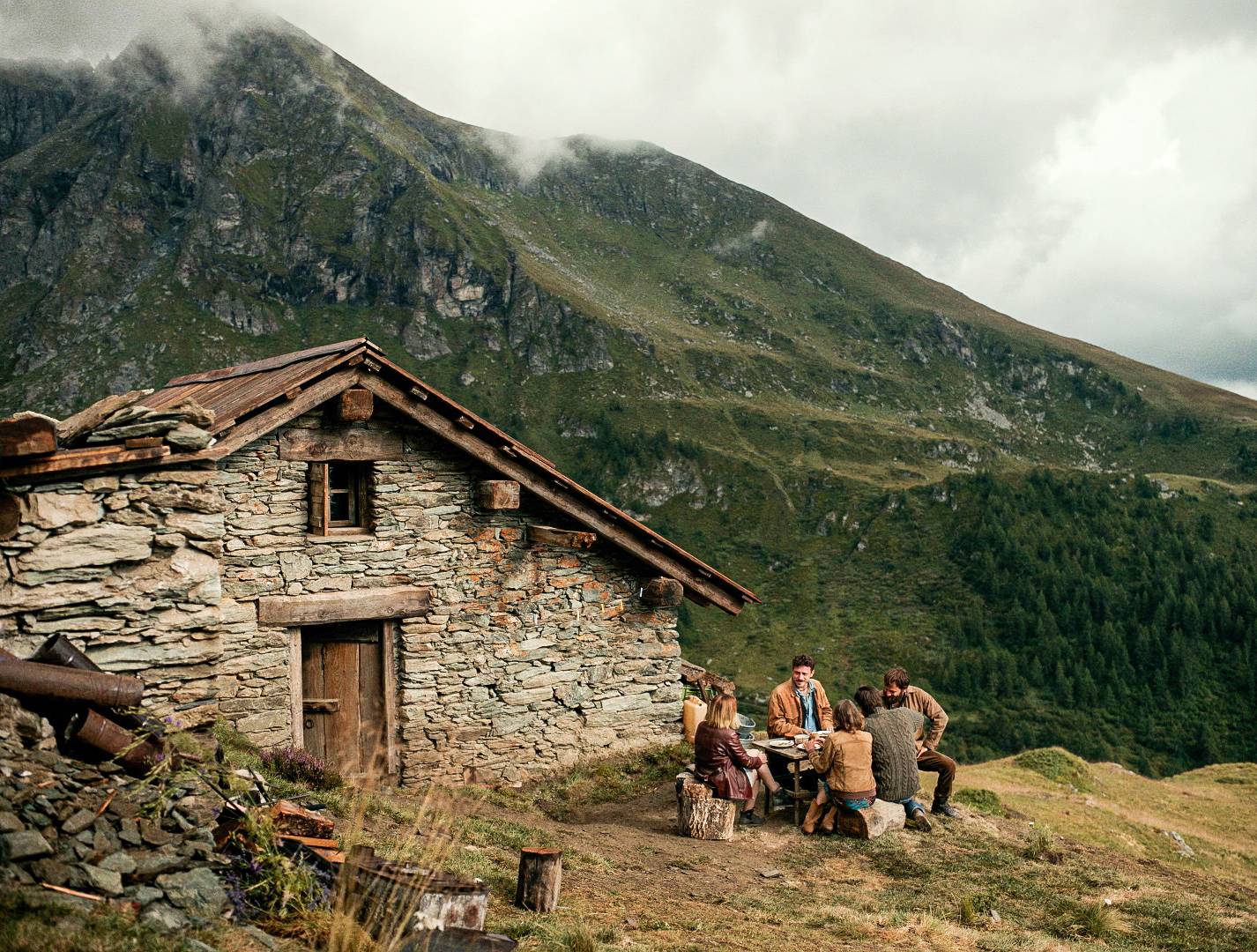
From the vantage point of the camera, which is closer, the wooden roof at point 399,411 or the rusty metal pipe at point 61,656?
the rusty metal pipe at point 61,656

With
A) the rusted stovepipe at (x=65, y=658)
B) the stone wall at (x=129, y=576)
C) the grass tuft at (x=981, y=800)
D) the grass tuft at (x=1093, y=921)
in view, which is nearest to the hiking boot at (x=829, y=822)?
the grass tuft at (x=1093, y=921)

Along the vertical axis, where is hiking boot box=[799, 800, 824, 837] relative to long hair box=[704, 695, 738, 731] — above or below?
below

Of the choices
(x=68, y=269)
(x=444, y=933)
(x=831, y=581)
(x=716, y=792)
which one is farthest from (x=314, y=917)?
(x=68, y=269)

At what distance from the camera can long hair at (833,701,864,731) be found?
9266 millimetres

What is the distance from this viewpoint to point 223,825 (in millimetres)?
5172

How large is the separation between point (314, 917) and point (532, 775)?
6.46 metres

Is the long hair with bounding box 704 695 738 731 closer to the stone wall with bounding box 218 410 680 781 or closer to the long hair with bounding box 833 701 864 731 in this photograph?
the long hair with bounding box 833 701 864 731

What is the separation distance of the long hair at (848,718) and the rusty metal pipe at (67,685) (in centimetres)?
662

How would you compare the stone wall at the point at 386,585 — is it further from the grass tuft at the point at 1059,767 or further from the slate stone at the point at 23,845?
the grass tuft at the point at 1059,767

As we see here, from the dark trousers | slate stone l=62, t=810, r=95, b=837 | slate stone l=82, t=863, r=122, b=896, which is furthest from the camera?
the dark trousers

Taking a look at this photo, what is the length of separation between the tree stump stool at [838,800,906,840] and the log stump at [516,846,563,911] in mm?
4499

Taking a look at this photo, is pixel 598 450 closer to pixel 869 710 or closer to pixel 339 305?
pixel 339 305

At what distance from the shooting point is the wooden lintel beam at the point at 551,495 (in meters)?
10.2

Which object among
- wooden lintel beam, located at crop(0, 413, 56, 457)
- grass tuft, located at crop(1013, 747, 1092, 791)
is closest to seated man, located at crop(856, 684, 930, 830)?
wooden lintel beam, located at crop(0, 413, 56, 457)
